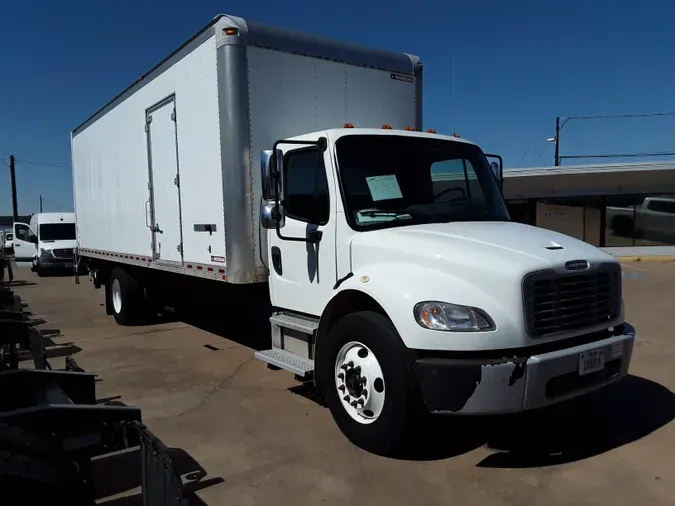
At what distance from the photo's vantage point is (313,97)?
5941 millimetres

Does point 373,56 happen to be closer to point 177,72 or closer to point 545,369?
point 177,72

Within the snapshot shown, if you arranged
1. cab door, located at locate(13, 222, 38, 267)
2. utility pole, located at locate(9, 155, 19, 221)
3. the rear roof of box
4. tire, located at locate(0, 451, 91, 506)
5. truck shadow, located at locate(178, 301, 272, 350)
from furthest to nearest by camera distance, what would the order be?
1. utility pole, located at locate(9, 155, 19, 221)
2. cab door, located at locate(13, 222, 38, 267)
3. truck shadow, located at locate(178, 301, 272, 350)
4. the rear roof of box
5. tire, located at locate(0, 451, 91, 506)

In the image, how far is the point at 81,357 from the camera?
7570 millimetres

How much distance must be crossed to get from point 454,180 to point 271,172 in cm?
169

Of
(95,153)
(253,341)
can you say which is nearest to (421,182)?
(253,341)

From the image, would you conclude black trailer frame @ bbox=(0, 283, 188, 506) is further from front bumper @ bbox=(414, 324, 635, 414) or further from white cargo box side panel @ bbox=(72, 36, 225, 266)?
white cargo box side panel @ bbox=(72, 36, 225, 266)

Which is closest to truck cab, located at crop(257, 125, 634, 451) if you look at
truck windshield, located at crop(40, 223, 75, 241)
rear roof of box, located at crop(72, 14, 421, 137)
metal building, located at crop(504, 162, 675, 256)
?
rear roof of box, located at crop(72, 14, 421, 137)

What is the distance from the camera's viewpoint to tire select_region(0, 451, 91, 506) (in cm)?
246

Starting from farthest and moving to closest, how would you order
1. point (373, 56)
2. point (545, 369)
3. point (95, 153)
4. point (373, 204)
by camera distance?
point (95, 153) → point (373, 56) → point (373, 204) → point (545, 369)

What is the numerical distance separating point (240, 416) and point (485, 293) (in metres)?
2.65

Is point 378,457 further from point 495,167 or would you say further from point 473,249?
point 495,167

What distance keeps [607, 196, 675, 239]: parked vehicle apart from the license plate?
2025 cm

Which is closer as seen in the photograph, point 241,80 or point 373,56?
point 241,80

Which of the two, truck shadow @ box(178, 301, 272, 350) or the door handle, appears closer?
the door handle
